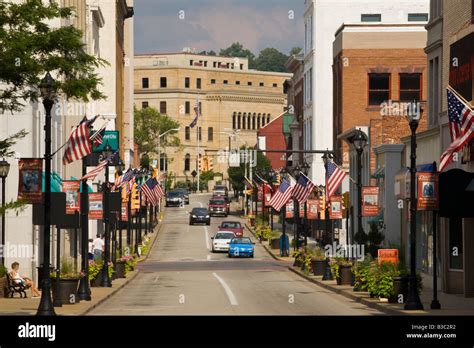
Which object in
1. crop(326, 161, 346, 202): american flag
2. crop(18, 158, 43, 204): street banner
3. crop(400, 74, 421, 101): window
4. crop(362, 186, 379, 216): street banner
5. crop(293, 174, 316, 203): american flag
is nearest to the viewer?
crop(18, 158, 43, 204): street banner

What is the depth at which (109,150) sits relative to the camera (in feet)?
160

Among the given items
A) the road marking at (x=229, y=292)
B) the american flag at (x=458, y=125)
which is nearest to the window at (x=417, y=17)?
the road marking at (x=229, y=292)

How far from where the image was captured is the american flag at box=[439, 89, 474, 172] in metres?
36.3

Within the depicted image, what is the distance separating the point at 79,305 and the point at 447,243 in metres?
14.1

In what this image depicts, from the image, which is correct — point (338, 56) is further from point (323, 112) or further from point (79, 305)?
point (79, 305)

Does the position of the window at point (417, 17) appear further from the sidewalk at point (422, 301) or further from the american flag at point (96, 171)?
the american flag at point (96, 171)

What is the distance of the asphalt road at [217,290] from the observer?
37.8 meters

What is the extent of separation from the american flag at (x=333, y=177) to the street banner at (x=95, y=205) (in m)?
11.6

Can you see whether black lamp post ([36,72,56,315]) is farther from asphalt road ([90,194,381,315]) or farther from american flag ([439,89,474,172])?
american flag ([439,89,474,172])

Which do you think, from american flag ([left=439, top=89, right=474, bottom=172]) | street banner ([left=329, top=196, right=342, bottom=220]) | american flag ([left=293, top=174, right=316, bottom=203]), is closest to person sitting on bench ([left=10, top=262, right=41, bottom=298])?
american flag ([left=439, top=89, right=474, bottom=172])

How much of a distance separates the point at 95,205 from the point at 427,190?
17239 millimetres

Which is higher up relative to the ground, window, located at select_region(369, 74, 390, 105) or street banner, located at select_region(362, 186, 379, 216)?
window, located at select_region(369, 74, 390, 105)

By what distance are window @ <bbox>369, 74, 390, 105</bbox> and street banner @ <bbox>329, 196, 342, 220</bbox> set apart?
97.7 ft
